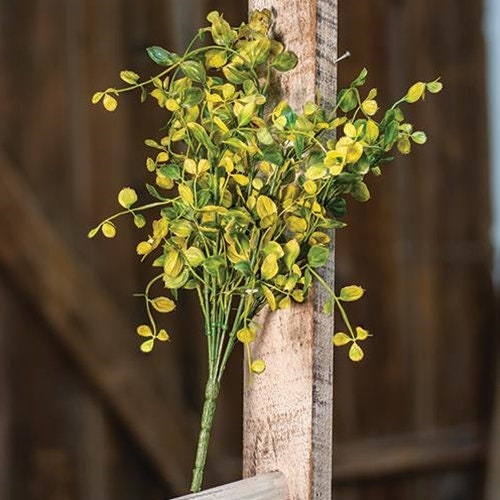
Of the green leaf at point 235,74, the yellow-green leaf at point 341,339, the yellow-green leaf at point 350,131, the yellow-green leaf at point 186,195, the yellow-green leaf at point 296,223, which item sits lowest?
the yellow-green leaf at point 341,339

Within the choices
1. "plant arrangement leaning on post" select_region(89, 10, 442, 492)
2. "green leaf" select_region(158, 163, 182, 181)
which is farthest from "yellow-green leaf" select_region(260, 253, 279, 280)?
"green leaf" select_region(158, 163, 182, 181)

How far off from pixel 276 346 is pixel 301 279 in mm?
82

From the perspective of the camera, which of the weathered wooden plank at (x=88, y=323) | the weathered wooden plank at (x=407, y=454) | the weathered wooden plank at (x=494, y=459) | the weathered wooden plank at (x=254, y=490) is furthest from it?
the weathered wooden plank at (x=494, y=459)

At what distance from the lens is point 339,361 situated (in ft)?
12.6

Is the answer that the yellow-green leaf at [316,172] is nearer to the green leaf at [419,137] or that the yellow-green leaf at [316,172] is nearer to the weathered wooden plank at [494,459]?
the green leaf at [419,137]

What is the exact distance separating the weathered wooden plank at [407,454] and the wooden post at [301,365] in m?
2.88

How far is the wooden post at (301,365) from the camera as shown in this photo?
1.04 meters

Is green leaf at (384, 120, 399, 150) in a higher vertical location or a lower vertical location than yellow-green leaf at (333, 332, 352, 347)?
higher

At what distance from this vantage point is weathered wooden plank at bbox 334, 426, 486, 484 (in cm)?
394

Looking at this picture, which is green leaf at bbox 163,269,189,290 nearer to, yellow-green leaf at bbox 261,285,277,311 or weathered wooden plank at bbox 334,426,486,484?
yellow-green leaf at bbox 261,285,277,311

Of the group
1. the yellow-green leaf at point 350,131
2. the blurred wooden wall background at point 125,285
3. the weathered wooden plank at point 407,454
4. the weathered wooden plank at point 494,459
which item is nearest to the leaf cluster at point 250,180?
the yellow-green leaf at point 350,131

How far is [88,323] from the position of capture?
3119mm

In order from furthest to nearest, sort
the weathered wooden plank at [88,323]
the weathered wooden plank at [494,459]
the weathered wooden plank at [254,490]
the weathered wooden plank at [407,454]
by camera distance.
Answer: the weathered wooden plank at [494,459]
the weathered wooden plank at [407,454]
the weathered wooden plank at [88,323]
the weathered wooden plank at [254,490]

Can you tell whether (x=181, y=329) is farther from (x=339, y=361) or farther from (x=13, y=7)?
(x=13, y=7)
